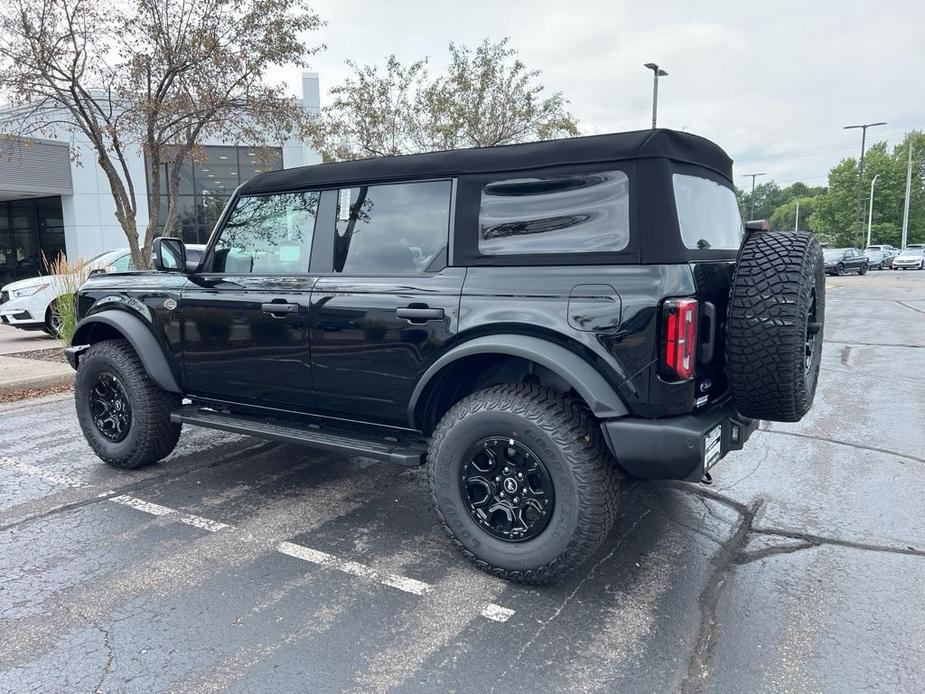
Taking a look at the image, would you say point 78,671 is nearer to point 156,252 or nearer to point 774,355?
point 156,252

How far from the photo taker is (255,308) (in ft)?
12.8

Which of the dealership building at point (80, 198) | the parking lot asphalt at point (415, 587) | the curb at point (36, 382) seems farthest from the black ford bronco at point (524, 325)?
the dealership building at point (80, 198)

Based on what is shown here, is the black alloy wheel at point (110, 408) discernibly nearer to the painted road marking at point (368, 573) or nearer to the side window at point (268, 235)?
the side window at point (268, 235)

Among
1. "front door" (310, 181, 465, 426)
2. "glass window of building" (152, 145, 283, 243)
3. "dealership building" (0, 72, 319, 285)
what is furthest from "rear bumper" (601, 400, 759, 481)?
"glass window of building" (152, 145, 283, 243)

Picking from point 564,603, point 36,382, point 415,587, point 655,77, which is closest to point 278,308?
point 415,587

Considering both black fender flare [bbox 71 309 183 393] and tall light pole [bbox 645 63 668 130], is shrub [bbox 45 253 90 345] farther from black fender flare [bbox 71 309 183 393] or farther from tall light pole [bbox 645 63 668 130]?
tall light pole [bbox 645 63 668 130]

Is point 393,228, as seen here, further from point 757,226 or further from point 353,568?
point 757,226

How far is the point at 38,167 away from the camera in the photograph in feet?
65.6

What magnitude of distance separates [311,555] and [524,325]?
1.67 m

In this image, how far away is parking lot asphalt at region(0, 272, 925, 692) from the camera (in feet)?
8.12

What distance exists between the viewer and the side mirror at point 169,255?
429 centimetres

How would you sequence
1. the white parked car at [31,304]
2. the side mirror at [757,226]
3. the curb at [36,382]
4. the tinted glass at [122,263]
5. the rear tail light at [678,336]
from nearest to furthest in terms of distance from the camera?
the rear tail light at [678,336] → the side mirror at [757,226] → the curb at [36,382] → the white parked car at [31,304] → the tinted glass at [122,263]

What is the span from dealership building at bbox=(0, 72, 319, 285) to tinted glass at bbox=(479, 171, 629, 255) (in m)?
19.0

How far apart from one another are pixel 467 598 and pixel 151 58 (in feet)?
29.0
